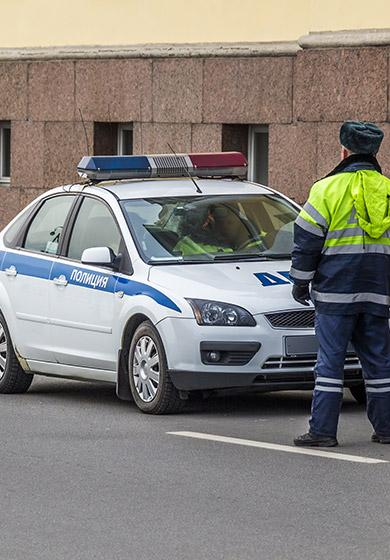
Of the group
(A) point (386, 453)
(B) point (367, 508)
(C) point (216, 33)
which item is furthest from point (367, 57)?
(B) point (367, 508)

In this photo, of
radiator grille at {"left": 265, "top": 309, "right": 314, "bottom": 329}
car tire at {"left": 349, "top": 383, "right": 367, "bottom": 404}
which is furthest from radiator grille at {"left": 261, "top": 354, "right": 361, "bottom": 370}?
car tire at {"left": 349, "top": 383, "right": 367, "bottom": 404}

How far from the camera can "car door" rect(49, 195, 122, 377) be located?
11.4 meters

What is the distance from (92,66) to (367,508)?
45.6 ft

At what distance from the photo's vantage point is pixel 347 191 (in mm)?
9352

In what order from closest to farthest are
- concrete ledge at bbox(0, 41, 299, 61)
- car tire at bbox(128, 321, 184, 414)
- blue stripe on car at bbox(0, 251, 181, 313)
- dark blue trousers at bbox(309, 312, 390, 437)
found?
dark blue trousers at bbox(309, 312, 390, 437)
car tire at bbox(128, 321, 184, 414)
blue stripe on car at bbox(0, 251, 181, 313)
concrete ledge at bbox(0, 41, 299, 61)

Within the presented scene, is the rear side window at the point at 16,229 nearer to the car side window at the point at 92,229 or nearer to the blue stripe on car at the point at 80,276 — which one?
the blue stripe on car at the point at 80,276

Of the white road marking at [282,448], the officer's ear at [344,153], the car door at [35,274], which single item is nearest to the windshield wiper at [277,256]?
the car door at [35,274]

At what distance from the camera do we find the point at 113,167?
12.3 m

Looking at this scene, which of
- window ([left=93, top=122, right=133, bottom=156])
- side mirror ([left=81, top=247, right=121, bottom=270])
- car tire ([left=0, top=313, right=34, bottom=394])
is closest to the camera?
side mirror ([left=81, top=247, right=121, bottom=270])

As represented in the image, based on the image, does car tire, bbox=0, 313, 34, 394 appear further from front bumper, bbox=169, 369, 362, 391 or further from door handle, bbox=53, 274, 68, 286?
front bumper, bbox=169, 369, 362, 391

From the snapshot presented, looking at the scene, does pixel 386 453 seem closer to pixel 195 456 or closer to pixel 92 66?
pixel 195 456

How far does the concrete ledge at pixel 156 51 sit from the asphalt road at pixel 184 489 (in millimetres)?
7741

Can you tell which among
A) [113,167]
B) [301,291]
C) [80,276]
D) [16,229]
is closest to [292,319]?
[301,291]

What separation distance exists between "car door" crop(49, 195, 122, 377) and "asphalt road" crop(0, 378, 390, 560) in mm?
412
